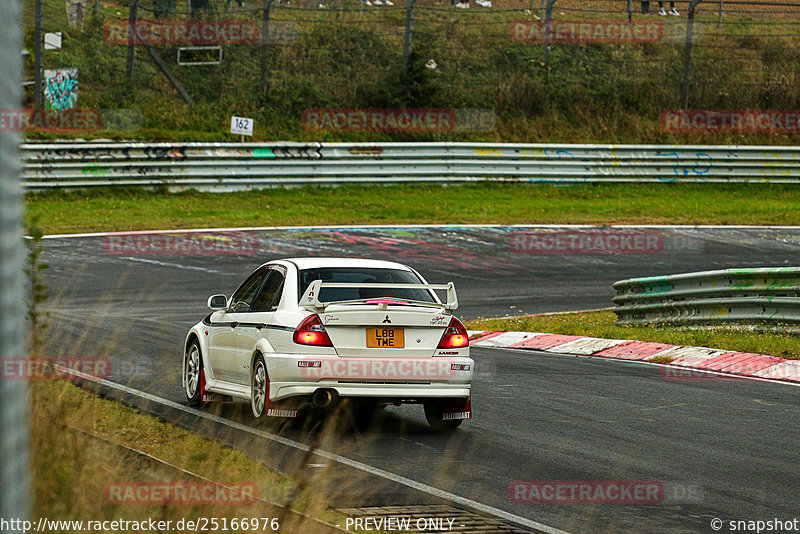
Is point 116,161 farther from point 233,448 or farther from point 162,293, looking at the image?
point 233,448

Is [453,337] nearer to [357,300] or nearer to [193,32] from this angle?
[357,300]

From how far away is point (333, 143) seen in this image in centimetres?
3092

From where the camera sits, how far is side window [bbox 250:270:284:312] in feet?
32.1

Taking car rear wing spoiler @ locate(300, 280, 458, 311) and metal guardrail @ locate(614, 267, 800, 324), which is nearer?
car rear wing spoiler @ locate(300, 280, 458, 311)

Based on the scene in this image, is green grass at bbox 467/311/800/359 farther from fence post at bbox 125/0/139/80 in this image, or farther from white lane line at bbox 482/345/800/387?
fence post at bbox 125/0/139/80

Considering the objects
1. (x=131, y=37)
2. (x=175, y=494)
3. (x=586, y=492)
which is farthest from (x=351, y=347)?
(x=131, y=37)

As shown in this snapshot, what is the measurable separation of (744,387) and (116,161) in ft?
69.1

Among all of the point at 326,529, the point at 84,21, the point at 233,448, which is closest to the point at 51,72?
the point at 84,21

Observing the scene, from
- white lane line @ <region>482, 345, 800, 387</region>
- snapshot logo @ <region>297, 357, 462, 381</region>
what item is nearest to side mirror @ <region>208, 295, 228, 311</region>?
snapshot logo @ <region>297, 357, 462, 381</region>

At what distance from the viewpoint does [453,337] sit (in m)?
9.37

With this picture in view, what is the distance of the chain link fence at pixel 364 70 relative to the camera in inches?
1270

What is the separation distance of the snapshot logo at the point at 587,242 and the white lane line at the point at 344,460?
47.4 feet

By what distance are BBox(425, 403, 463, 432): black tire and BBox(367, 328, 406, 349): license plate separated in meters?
0.71

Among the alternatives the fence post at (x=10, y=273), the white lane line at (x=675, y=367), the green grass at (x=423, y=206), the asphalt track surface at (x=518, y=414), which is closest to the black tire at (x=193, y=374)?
the asphalt track surface at (x=518, y=414)
